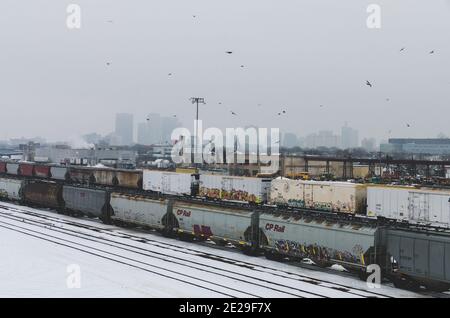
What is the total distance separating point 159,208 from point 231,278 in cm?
1391

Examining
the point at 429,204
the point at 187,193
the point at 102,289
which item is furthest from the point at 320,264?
the point at 187,193

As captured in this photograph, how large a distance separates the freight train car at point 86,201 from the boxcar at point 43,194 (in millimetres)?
1194

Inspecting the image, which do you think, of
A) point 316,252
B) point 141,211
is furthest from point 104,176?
point 316,252

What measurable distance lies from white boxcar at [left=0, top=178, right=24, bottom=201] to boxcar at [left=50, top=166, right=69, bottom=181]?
32.1 feet

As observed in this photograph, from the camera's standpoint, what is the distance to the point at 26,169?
76125mm

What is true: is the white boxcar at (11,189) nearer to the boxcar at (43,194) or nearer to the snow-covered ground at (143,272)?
the boxcar at (43,194)

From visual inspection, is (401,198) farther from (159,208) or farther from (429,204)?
(159,208)

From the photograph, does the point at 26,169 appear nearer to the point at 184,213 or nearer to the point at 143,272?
the point at 184,213

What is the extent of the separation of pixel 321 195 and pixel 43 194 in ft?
101

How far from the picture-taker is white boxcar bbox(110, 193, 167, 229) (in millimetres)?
36344

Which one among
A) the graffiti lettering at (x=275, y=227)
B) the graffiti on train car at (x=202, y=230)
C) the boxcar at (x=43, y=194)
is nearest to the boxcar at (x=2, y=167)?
the boxcar at (x=43, y=194)

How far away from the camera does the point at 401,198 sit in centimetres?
3244

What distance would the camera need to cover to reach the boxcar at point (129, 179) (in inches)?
2436
